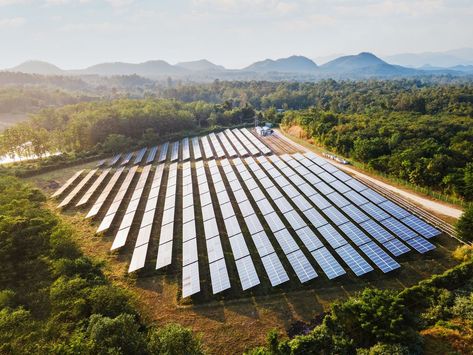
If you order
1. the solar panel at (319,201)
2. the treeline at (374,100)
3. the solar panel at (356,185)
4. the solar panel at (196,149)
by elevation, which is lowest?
the solar panel at (319,201)

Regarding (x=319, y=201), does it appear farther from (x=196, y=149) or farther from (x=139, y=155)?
(x=139, y=155)

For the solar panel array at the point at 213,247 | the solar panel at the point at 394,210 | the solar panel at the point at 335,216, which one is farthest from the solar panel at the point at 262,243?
the solar panel at the point at 394,210

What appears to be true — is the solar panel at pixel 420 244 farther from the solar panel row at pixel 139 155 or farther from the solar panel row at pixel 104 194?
the solar panel row at pixel 139 155

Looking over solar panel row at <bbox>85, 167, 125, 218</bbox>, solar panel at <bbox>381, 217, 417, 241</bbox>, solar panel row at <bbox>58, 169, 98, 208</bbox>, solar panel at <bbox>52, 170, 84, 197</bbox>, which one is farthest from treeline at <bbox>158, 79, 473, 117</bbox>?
solar panel at <bbox>52, 170, 84, 197</bbox>

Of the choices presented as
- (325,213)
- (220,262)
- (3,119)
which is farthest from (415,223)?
(3,119)

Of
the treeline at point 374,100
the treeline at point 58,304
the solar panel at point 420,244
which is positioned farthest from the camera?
the treeline at point 374,100

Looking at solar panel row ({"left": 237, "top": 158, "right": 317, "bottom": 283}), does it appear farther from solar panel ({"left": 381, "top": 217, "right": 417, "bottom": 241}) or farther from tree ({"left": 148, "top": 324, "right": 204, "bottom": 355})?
tree ({"left": 148, "top": 324, "right": 204, "bottom": 355})

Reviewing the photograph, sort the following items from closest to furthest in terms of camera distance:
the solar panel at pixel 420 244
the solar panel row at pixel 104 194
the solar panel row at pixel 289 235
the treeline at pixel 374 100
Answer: the solar panel row at pixel 289 235 < the solar panel at pixel 420 244 < the solar panel row at pixel 104 194 < the treeline at pixel 374 100
